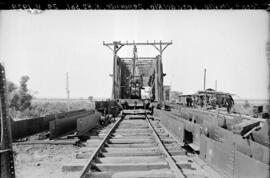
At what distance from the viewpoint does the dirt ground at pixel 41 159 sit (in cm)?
522

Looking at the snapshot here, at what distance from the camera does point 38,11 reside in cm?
262

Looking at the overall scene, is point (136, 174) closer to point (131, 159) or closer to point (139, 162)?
point (139, 162)

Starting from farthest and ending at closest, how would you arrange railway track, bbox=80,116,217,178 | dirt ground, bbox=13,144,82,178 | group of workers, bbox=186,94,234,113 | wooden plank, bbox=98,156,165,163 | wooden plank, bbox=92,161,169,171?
group of workers, bbox=186,94,234,113 → wooden plank, bbox=98,156,165,163 → dirt ground, bbox=13,144,82,178 → wooden plank, bbox=92,161,169,171 → railway track, bbox=80,116,217,178

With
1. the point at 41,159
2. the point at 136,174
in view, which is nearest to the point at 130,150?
the point at 136,174

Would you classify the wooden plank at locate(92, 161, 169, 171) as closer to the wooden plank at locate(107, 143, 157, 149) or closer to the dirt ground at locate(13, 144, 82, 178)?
the dirt ground at locate(13, 144, 82, 178)

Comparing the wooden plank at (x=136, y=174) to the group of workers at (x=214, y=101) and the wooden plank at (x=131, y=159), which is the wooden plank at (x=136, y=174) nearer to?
the wooden plank at (x=131, y=159)

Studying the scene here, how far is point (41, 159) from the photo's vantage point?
636 cm

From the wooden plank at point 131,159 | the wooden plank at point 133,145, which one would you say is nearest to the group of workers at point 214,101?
the wooden plank at point 133,145

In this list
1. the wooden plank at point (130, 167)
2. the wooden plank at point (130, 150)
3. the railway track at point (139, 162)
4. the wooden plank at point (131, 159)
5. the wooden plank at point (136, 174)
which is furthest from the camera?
the wooden plank at point (130, 150)

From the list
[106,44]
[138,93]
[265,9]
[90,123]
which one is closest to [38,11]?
[265,9]

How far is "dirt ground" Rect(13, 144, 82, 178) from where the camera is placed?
522 cm

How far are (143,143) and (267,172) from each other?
187 inches

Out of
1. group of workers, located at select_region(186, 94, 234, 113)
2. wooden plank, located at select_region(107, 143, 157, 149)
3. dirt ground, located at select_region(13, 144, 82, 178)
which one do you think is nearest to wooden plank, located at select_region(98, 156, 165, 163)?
dirt ground, located at select_region(13, 144, 82, 178)

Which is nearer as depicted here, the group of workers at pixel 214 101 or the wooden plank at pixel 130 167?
the wooden plank at pixel 130 167
